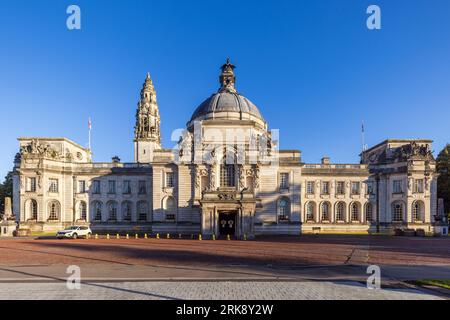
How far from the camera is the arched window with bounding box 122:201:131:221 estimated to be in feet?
173

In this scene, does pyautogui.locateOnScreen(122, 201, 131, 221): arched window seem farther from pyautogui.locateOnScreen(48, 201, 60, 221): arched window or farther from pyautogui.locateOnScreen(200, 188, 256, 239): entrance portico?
pyautogui.locateOnScreen(200, 188, 256, 239): entrance portico

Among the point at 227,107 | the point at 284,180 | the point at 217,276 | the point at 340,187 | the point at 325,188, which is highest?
the point at 227,107

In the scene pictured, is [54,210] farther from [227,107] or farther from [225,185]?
[227,107]

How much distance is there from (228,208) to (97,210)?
28.0 meters

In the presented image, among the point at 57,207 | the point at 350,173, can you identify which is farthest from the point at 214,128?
the point at 57,207

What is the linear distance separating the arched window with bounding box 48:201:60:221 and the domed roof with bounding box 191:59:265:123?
99.2 ft

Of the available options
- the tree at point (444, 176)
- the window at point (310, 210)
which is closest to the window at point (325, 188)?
the window at point (310, 210)

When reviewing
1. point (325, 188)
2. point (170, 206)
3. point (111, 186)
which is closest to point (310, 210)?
point (325, 188)

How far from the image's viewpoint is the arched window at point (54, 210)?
1995 inches

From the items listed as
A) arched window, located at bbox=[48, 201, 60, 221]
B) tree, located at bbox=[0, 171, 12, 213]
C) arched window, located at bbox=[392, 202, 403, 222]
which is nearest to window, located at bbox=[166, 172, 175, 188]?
arched window, located at bbox=[48, 201, 60, 221]

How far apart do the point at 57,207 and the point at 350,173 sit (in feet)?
179

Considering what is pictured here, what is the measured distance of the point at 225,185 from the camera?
154 feet
